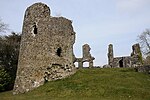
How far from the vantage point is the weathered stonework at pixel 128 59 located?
108ft

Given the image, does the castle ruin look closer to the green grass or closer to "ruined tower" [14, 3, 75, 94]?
"ruined tower" [14, 3, 75, 94]

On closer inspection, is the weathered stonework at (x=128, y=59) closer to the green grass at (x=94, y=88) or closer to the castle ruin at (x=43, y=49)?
the green grass at (x=94, y=88)

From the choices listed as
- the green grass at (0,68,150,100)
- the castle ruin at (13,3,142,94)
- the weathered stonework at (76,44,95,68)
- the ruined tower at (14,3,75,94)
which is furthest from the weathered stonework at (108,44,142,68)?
the ruined tower at (14,3,75,94)

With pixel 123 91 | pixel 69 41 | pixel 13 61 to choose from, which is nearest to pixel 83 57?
pixel 13 61

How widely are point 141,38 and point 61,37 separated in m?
25.7

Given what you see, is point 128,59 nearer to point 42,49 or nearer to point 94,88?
point 42,49

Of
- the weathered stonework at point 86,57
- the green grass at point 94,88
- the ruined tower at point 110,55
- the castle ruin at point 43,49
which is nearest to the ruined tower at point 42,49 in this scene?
the castle ruin at point 43,49

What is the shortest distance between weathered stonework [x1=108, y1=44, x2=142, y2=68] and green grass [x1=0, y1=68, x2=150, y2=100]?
10759mm

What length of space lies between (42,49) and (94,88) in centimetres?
599

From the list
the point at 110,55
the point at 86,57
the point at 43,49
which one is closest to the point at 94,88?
the point at 43,49

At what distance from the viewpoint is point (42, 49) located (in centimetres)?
2105

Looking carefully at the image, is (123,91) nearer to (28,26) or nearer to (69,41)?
(69,41)

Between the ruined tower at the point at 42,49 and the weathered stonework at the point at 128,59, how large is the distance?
43.4 ft

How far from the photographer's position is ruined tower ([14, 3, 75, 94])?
2072 cm
